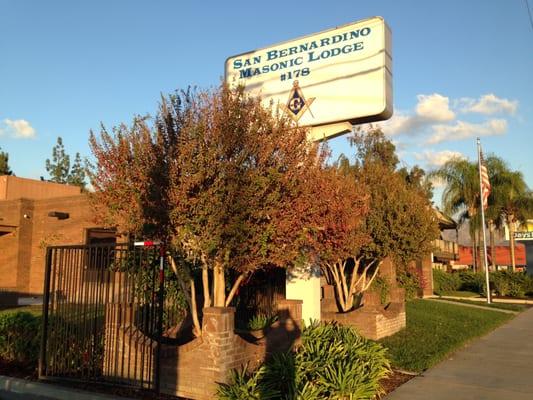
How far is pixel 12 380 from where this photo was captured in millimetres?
7680

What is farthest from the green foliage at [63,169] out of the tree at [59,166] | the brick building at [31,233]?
the brick building at [31,233]

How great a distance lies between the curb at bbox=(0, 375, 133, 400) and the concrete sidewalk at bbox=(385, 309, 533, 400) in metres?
4.00

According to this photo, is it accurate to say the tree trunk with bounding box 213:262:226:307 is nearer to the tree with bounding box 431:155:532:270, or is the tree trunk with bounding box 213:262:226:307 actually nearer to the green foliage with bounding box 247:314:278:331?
the green foliage with bounding box 247:314:278:331

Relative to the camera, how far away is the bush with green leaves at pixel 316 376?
6344mm

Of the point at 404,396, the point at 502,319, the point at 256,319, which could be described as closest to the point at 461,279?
the point at 502,319

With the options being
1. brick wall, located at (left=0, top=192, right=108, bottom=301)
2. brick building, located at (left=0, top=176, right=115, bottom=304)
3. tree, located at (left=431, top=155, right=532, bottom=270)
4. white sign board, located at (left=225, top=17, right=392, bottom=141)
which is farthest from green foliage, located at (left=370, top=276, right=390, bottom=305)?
tree, located at (left=431, top=155, right=532, bottom=270)

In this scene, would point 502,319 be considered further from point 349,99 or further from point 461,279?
point 461,279

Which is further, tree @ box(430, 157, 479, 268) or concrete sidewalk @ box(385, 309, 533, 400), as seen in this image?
tree @ box(430, 157, 479, 268)

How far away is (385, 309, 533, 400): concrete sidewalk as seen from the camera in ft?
23.3

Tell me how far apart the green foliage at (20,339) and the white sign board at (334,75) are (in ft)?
19.6

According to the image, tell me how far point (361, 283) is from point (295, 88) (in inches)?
219

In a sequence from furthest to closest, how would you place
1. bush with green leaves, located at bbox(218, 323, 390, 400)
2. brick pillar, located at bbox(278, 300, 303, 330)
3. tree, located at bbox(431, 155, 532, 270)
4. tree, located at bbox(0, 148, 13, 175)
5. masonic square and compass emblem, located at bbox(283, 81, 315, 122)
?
1. tree, located at bbox(0, 148, 13, 175)
2. tree, located at bbox(431, 155, 532, 270)
3. masonic square and compass emblem, located at bbox(283, 81, 315, 122)
4. brick pillar, located at bbox(278, 300, 303, 330)
5. bush with green leaves, located at bbox(218, 323, 390, 400)

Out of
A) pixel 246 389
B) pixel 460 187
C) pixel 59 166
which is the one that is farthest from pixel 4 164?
pixel 246 389

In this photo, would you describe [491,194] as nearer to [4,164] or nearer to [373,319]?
[373,319]
